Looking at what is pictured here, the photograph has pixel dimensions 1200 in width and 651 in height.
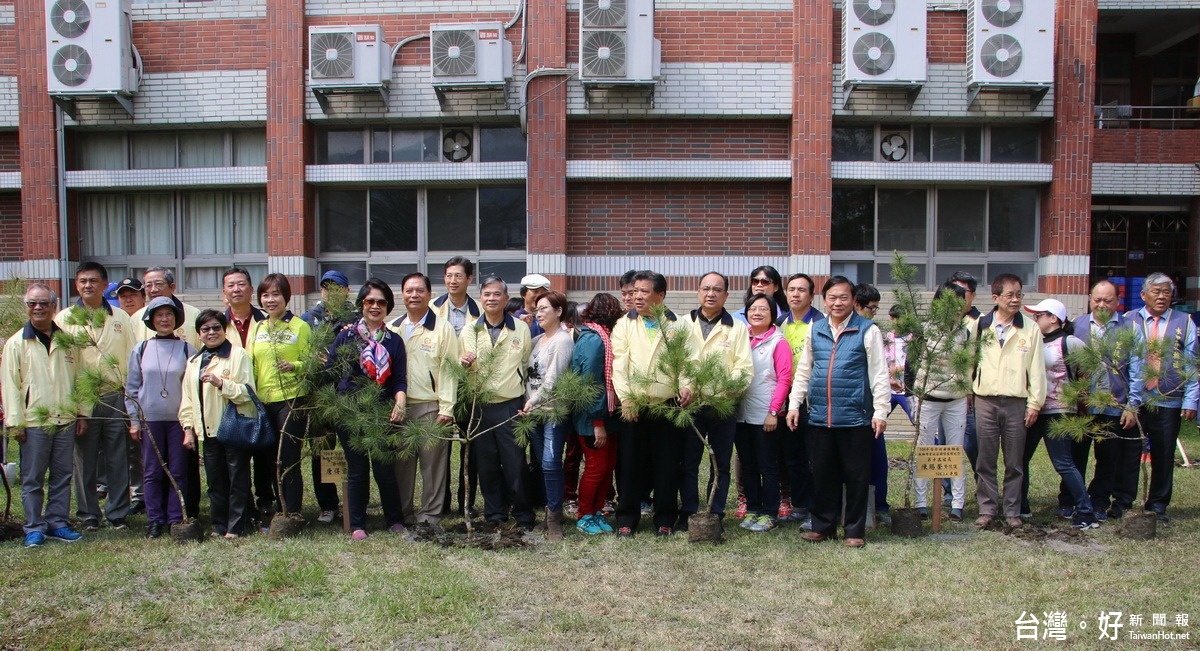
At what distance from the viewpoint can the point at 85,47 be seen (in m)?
11.7

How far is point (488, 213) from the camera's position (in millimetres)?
12430

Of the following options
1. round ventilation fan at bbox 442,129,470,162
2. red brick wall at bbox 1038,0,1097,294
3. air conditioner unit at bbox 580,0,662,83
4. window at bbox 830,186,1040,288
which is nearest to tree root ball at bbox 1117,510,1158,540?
window at bbox 830,186,1040,288

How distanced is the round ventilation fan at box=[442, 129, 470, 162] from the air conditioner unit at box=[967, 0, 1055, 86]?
7220 millimetres

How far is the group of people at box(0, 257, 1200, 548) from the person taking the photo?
5488mm

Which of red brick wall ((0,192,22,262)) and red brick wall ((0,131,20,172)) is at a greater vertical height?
red brick wall ((0,131,20,172))

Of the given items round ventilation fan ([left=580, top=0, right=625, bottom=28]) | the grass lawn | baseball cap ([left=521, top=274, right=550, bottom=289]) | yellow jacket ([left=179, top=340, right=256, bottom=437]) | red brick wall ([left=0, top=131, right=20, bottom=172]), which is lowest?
the grass lawn

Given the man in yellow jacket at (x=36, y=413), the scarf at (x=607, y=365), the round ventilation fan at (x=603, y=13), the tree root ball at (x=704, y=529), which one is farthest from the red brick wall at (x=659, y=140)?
the man in yellow jacket at (x=36, y=413)

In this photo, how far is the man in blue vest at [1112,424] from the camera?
5840mm

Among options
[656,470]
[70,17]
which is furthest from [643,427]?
[70,17]

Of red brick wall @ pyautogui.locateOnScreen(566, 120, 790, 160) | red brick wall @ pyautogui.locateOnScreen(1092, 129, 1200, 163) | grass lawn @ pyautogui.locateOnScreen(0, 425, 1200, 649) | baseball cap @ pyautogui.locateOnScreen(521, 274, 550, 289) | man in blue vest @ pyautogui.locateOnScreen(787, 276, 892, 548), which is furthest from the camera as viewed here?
red brick wall @ pyautogui.locateOnScreen(1092, 129, 1200, 163)

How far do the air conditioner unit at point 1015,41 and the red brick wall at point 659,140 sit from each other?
310 cm

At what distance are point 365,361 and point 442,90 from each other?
708 centimetres

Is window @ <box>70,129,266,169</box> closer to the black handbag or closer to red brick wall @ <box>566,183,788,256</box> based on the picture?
red brick wall @ <box>566,183,788,256</box>

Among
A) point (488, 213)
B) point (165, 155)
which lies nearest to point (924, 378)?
point (488, 213)
